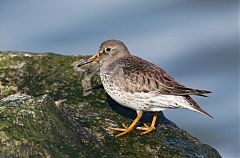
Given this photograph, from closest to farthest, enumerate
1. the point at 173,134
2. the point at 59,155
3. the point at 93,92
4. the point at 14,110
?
the point at 59,155, the point at 14,110, the point at 173,134, the point at 93,92

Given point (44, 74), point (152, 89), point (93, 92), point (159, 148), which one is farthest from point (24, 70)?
point (159, 148)

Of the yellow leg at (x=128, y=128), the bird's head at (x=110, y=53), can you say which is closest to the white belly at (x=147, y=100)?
the yellow leg at (x=128, y=128)

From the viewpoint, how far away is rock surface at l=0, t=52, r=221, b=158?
5.98m

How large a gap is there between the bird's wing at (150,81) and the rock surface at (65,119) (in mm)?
373

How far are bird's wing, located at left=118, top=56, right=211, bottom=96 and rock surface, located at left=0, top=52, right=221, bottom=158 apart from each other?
1.23ft

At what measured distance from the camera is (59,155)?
587 centimetres

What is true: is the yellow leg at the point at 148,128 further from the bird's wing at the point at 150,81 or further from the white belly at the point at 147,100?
the bird's wing at the point at 150,81

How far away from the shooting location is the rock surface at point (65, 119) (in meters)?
5.98

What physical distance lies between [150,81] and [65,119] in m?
1.52

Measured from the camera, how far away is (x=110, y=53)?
8555mm

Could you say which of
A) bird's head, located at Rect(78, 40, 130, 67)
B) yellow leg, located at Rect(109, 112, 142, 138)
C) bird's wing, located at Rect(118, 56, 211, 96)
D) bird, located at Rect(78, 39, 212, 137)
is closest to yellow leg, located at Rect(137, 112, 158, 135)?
bird, located at Rect(78, 39, 212, 137)

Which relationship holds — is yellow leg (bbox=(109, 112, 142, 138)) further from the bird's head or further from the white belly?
the bird's head

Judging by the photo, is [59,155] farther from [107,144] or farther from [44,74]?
[44,74]

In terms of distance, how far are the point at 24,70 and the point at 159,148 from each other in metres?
2.35
